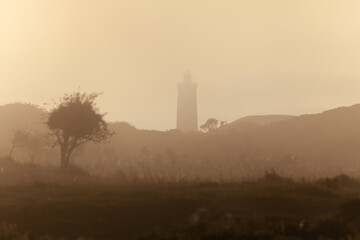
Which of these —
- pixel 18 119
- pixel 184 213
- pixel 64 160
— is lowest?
pixel 184 213

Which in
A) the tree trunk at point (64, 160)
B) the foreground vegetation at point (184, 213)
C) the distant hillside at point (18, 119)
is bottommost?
the foreground vegetation at point (184, 213)

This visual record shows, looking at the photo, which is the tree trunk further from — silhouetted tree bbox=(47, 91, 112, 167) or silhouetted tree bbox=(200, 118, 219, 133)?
silhouetted tree bbox=(200, 118, 219, 133)

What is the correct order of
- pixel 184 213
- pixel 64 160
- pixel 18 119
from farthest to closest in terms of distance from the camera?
pixel 18 119 < pixel 64 160 < pixel 184 213

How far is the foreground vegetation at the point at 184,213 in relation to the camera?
1539cm

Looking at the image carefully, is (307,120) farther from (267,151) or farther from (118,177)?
(118,177)

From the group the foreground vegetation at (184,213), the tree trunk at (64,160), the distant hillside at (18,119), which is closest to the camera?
the foreground vegetation at (184,213)

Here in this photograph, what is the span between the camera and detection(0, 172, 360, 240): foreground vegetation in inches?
606

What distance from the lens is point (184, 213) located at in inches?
725

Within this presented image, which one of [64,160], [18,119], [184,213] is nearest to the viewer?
[184,213]

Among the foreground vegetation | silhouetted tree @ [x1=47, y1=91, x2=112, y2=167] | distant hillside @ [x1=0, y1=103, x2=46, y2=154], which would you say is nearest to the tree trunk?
silhouetted tree @ [x1=47, y1=91, x2=112, y2=167]

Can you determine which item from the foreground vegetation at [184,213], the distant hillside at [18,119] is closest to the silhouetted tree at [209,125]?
the distant hillside at [18,119]

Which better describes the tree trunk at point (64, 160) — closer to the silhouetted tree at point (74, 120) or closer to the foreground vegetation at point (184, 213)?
the silhouetted tree at point (74, 120)

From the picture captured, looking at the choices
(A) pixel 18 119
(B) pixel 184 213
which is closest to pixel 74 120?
(B) pixel 184 213

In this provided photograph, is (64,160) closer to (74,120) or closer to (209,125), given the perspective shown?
(74,120)
